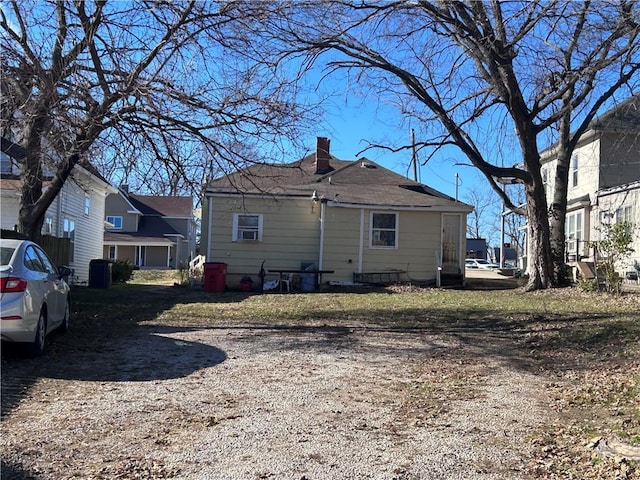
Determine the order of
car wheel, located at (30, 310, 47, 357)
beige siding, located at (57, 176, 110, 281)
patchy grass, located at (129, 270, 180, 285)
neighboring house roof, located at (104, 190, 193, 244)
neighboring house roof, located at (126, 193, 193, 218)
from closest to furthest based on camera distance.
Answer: car wheel, located at (30, 310, 47, 357) < beige siding, located at (57, 176, 110, 281) < patchy grass, located at (129, 270, 180, 285) < neighboring house roof, located at (104, 190, 193, 244) < neighboring house roof, located at (126, 193, 193, 218)

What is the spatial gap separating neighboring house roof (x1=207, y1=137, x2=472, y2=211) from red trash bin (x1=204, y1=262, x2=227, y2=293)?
2315 mm

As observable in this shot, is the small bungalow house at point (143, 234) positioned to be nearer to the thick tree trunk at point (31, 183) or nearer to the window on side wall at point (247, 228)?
the window on side wall at point (247, 228)

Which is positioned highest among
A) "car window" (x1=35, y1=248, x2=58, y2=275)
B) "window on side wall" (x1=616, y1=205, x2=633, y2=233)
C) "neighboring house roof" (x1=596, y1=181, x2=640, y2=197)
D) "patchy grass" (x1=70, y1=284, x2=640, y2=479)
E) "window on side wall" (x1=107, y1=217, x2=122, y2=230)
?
"neighboring house roof" (x1=596, y1=181, x2=640, y2=197)

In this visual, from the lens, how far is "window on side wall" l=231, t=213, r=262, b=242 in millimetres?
19547

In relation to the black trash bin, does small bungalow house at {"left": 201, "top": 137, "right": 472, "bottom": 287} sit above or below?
above

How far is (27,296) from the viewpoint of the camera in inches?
257

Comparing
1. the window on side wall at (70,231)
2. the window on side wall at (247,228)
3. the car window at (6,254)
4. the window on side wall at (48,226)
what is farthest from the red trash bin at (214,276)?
the car window at (6,254)

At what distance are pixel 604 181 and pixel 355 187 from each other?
972 cm

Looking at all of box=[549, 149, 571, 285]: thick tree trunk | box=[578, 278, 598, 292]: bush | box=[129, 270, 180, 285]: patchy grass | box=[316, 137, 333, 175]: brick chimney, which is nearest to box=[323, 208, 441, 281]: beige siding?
box=[549, 149, 571, 285]: thick tree trunk

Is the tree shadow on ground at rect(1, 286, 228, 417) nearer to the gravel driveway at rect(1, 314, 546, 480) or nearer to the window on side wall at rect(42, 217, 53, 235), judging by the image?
the gravel driveway at rect(1, 314, 546, 480)

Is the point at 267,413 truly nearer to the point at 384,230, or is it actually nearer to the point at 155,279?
the point at 384,230

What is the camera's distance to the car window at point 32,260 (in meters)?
7.05

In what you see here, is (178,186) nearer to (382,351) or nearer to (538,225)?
(382,351)

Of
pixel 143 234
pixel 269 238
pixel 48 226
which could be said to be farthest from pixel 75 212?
pixel 143 234
